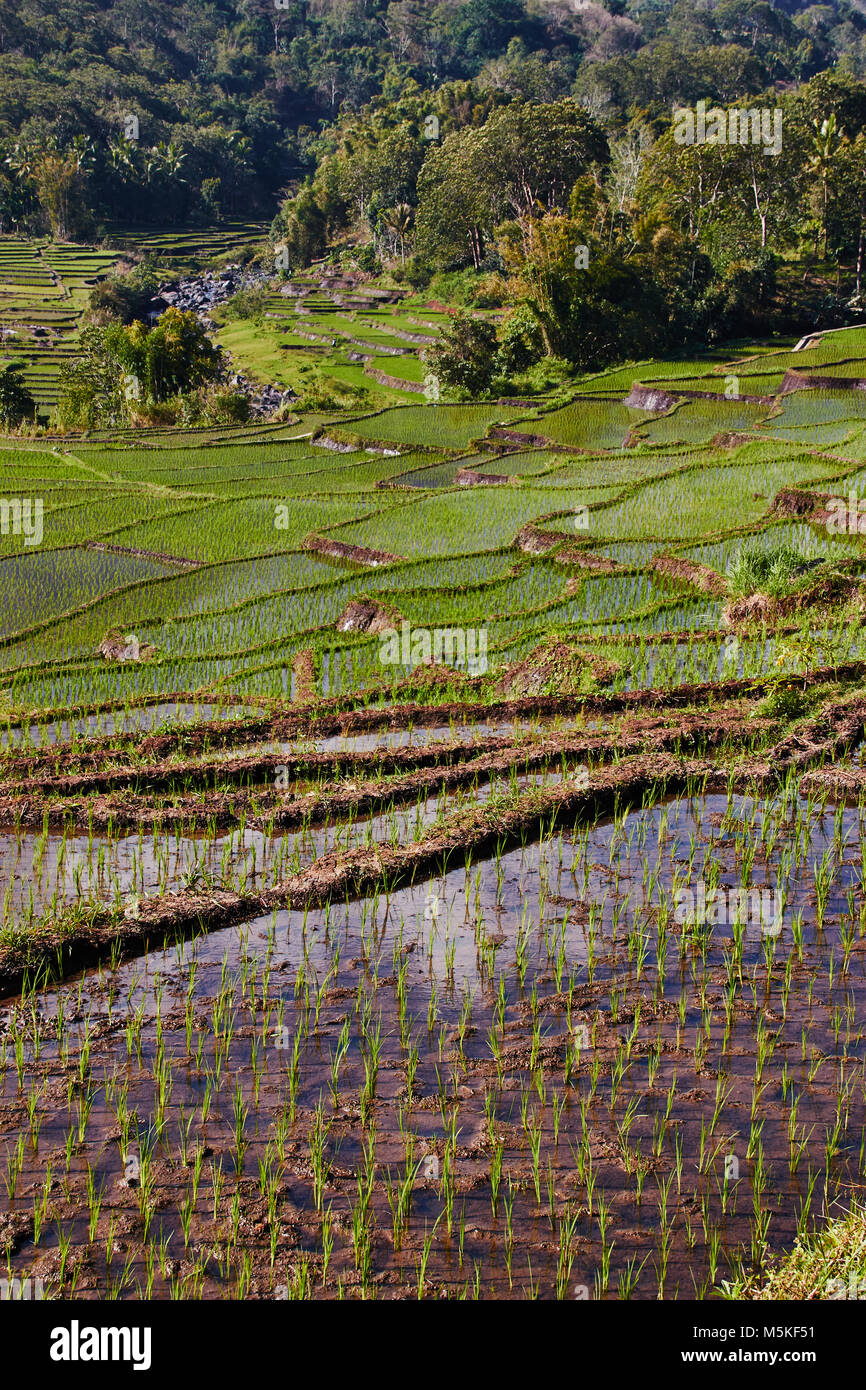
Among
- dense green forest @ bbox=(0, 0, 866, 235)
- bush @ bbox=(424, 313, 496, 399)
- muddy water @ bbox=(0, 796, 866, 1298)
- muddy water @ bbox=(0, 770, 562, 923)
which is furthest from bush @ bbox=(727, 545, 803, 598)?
dense green forest @ bbox=(0, 0, 866, 235)

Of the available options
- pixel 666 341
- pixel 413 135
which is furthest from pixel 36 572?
pixel 413 135

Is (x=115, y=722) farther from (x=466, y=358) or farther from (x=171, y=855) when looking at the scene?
(x=466, y=358)

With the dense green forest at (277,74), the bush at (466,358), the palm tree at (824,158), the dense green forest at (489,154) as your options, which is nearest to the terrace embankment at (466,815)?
the bush at (466,358)

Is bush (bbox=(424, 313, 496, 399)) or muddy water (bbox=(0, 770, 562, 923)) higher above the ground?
bush (bbox=(424, 313, 496, 399))

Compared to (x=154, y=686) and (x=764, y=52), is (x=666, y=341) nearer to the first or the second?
(x=154, y=686)

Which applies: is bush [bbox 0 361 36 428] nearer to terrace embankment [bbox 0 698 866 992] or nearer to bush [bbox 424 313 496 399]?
bush [bbox 424 313 496 399]

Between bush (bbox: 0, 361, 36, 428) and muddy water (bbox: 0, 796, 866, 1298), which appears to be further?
A: bush (bbox: 0, 361, 36, 428)
